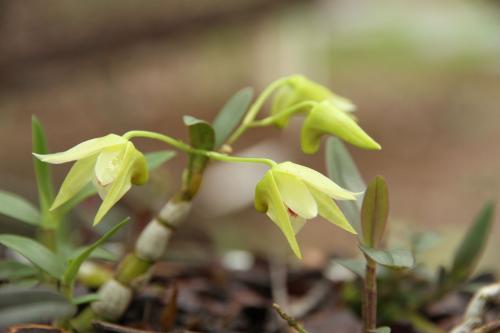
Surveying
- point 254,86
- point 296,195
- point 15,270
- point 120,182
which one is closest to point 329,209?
point 296,195

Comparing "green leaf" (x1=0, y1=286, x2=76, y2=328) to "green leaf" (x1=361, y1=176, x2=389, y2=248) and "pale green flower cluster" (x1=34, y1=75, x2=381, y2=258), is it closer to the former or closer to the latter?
"pale green flower cluster" (x1=34, y1=75, x2=381, y2=258)

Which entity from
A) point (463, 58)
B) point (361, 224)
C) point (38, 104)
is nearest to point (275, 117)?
point (361, 224)

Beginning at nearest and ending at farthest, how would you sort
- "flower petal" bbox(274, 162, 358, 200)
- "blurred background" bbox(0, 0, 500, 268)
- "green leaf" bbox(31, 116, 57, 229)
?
"flower petal" bbox(274, 162, 358, 200) < "green leaf" bbox(31, 116, 57, 229) < "blurred background" bbox(0, 0, 500, 268)

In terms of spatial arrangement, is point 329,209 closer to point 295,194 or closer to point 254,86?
point 295,194

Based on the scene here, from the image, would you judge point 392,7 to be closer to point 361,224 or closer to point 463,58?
point 463,58

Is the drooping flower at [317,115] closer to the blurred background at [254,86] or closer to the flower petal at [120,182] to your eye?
the flower petal at [120,182]

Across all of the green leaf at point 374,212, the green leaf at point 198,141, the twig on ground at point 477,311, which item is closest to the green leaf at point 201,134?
the green leaf at point 198,141

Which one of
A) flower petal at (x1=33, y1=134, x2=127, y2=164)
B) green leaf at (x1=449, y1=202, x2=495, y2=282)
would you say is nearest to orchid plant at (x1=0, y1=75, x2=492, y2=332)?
flower petal at (x1=33, y1=134, x2=127, y2=164)
